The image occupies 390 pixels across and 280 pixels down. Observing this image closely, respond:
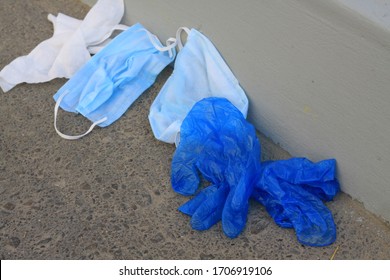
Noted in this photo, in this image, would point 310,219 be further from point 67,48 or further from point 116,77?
point 67,48

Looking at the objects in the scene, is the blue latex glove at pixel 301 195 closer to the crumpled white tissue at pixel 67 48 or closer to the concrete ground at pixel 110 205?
the concrete ground at pixel 110 205

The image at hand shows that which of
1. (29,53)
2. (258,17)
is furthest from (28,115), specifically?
(258,17)

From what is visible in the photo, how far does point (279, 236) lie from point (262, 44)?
0.79 m

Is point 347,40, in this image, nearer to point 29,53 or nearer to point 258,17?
point 258,17

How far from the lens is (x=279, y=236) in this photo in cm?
242

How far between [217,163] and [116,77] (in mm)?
741

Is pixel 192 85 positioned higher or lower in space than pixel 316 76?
lower

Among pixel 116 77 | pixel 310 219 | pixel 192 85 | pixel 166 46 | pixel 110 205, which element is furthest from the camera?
pixel 166 46

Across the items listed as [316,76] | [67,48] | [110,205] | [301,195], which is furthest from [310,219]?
[67,48]

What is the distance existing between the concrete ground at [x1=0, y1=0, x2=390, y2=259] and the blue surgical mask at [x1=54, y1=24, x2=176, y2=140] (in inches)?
2.2

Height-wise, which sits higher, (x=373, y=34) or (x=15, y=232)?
(x=373, y=34)

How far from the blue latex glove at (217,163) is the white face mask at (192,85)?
0.34 feet

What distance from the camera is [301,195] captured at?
2479 mm

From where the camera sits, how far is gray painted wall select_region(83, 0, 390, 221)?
221 centimetres
